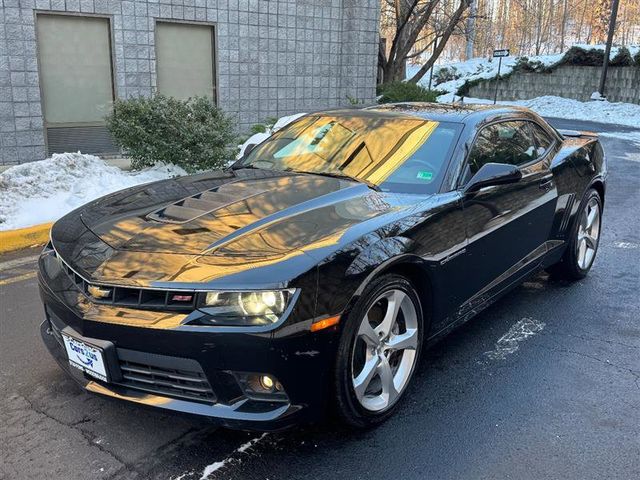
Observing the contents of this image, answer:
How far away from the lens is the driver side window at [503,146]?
3911 mm

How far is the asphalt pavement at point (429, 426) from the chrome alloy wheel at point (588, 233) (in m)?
0.98

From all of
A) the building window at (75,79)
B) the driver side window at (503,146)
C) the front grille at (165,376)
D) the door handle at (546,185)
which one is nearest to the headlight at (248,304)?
the front grille at (165,376)

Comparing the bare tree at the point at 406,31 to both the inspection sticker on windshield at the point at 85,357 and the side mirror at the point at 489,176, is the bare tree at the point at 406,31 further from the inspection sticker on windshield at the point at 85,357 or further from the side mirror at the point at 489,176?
the inspection sticker on windshield at the point at 85,357

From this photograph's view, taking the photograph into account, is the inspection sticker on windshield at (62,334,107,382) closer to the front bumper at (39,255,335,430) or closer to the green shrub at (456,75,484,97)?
the front bumper at (39,255,335,430)

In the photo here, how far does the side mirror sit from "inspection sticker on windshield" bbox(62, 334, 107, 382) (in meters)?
2.23

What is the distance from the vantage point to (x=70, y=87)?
9641 mm

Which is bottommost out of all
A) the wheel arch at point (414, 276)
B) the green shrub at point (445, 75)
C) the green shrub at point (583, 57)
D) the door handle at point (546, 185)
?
the wheel arch at point (414, 276)

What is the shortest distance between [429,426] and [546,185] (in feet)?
7.37

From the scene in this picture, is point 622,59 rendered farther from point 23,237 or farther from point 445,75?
→ point 23,237

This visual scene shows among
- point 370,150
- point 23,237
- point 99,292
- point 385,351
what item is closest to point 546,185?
point 370,150

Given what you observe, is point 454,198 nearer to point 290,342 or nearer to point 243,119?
point 290,342

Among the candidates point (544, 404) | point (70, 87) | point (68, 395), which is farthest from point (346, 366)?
point (70, 87)

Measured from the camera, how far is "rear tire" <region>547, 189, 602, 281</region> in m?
5.02

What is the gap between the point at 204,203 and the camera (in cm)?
331
